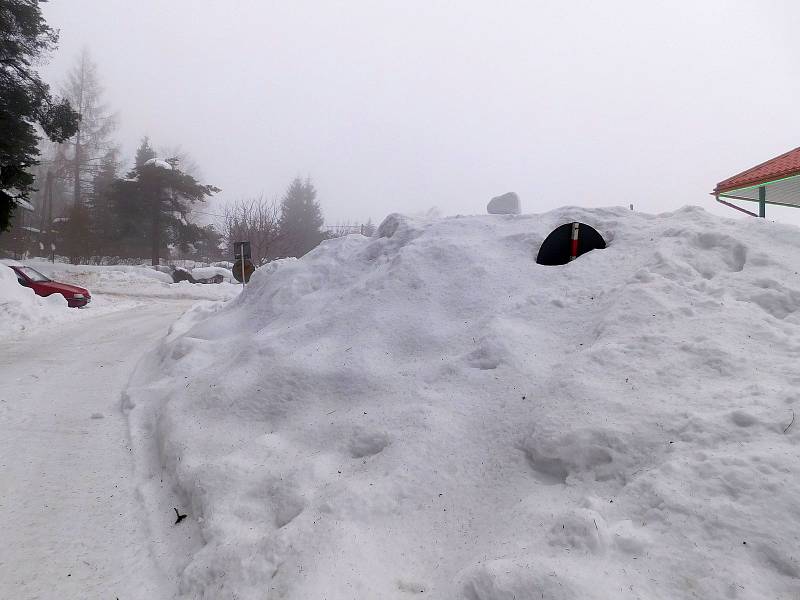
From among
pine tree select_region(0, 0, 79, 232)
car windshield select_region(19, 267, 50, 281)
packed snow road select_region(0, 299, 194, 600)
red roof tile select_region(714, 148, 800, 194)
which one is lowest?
packed snow road select_region(0, 299, 194, 600)

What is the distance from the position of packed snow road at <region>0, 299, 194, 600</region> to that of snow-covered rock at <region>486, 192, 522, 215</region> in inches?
284

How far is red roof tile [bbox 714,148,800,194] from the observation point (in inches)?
343

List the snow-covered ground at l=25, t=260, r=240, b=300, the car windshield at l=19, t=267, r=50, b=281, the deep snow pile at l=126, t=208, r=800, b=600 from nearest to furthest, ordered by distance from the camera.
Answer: the deep snow pile at l=126, t=208, r=800, b=600 < the car windshield at l=19, t=267, r=50, b=281 < the snow-covered ground at l=25, t=260, r=240, b=300

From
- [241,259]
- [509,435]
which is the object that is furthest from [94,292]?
[509,435]

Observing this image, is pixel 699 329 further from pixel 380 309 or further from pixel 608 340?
pixel 380 309

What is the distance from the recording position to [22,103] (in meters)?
11.7

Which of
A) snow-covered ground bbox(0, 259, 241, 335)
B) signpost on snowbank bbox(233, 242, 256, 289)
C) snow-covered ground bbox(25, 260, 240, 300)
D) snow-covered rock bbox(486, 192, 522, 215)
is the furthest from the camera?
snow-covered ground bbox(25, 260, 240, 300)

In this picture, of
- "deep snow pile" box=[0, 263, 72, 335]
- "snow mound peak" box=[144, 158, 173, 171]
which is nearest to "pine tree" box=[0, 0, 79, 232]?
"deep snow pile" box=[0, 263, 72, 335]

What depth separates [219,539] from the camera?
257 centimetres

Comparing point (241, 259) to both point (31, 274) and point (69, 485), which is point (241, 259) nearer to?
point (31, 274)

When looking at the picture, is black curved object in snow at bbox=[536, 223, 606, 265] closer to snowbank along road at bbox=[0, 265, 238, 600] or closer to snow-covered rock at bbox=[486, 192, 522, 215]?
snow-covered rock at bbox=[486, 192, 522, 215]

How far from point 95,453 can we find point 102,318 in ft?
35.7

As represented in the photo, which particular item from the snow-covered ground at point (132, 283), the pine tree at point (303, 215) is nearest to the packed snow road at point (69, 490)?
the snow-covered ground at point (132, 283)

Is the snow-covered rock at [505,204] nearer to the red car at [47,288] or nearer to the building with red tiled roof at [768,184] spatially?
the building with red tiled roof at [768,184]
